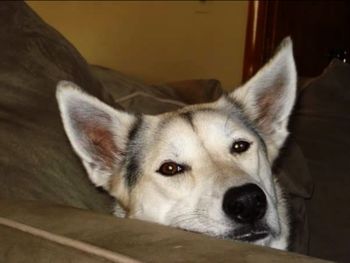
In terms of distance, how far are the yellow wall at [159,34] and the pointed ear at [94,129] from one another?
2894 mm

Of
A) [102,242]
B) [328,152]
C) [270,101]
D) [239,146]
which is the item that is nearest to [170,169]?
[239,146]

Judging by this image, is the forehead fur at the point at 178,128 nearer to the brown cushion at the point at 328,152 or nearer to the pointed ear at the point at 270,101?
the pointed ear at the point at 270,101

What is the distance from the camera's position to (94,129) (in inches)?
62.7

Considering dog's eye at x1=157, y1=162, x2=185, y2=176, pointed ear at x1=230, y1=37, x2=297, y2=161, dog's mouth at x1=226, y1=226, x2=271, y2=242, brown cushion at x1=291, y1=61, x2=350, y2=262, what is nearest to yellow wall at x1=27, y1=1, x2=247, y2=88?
brown cushion at x1=291, y1=61, x2=350, y2=262

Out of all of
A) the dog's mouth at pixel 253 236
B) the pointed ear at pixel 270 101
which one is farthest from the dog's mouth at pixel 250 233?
the pointed ear at pixel 270 101

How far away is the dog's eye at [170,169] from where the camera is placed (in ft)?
4.88

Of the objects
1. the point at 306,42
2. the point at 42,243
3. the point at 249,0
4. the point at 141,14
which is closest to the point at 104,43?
the point at 141,14

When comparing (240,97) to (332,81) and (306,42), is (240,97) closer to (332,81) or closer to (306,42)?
(332,81)

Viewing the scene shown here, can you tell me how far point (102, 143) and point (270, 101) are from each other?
1.76 ft

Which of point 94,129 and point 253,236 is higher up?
point 94,129

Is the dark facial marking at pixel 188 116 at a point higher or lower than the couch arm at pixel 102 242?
lower

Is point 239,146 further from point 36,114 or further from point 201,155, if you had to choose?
point 36,114

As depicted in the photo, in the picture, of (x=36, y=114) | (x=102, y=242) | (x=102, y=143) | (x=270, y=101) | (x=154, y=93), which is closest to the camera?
(x=102, y=242)

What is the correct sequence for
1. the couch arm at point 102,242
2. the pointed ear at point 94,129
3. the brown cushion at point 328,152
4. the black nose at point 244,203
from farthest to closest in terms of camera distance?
1. the brown cushion at point 328,152
2. the pointed ear at point 94,129
3. the black nose at point 244,203
4. the couch arm at point 102,242
